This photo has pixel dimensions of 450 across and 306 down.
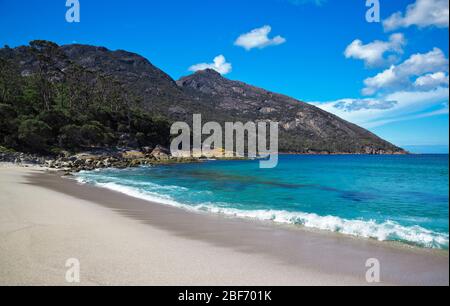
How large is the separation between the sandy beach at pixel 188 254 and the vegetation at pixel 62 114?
41.6 m

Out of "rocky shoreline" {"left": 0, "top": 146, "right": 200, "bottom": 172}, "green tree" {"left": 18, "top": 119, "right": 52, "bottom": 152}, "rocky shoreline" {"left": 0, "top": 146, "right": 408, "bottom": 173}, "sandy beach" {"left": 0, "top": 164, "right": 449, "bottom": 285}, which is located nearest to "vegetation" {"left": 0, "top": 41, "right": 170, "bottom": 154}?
"green tree" {"left": 18, "top": 119, "right": 52, "bottom": 152}

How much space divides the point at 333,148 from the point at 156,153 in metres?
146

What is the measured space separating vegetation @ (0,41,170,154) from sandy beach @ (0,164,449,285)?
4161 cm

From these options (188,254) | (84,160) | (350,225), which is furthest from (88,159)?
(188,254)

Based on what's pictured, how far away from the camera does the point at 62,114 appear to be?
2362 inches

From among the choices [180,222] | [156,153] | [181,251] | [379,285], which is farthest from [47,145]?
[379,285]

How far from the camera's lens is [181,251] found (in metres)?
7.32

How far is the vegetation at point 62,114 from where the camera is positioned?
1966 inches

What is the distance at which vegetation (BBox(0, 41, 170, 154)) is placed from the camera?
49938 mm

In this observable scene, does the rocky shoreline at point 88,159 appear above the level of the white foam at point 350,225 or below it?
above

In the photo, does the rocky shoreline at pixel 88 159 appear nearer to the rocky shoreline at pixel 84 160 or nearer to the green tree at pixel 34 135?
the rocky shoreline at pixel 84 160

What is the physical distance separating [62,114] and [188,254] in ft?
203

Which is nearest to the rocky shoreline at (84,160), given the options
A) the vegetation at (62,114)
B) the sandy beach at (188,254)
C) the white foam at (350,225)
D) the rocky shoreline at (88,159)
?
the rocky shoreline at (88,159)
